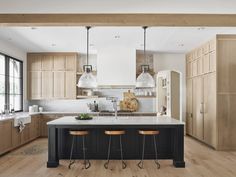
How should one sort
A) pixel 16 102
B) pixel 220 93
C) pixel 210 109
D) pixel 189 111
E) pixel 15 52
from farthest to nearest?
pixel 189 111, pixel 16 102, pixel 15 52, pixel 210 109, pixel 220 93

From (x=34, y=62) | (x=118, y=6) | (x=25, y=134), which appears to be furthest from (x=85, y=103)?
(x=118, y=6)

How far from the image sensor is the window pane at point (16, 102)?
782 cm

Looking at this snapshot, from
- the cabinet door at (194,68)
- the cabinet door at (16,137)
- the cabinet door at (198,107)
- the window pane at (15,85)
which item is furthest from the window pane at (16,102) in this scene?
the cabinet door at (194,68)

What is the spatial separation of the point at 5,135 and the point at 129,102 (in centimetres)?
421

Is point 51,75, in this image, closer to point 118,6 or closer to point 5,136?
point 5,136

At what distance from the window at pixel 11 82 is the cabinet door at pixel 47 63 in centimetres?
73

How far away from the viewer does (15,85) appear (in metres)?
8.12

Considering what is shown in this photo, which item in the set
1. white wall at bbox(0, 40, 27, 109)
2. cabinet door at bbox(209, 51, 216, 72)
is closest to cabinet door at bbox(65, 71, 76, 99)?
white wall at bbox(0, 40, 27, 109)

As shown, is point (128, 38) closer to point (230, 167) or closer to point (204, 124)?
point (204, 124)

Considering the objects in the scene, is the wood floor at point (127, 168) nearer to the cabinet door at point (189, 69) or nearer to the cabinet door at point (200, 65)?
the cabinet door at point (200, 65)

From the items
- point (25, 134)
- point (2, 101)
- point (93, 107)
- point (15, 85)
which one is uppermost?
point (15, 85)

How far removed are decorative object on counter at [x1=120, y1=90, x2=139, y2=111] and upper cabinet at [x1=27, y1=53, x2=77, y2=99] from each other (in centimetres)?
170

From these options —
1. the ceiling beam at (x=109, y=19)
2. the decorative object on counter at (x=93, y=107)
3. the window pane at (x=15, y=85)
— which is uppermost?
the ceiling beam at (x=109, y=19)

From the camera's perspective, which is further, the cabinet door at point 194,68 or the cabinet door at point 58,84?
the cabinet door at point 58,84
